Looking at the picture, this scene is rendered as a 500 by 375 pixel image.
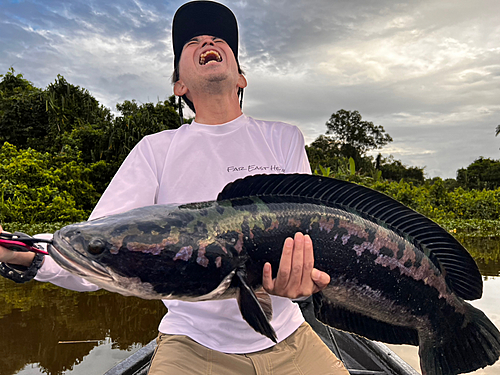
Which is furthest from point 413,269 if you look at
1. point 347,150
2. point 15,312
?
point 347,150

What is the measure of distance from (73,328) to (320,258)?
3351mm

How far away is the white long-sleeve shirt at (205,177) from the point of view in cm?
171

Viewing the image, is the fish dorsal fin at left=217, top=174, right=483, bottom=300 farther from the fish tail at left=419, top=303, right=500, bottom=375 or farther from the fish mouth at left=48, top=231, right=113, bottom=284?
the fish mouth at left=48, top=231, right=113, bottom=284

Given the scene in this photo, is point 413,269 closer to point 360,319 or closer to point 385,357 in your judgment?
point 360,319

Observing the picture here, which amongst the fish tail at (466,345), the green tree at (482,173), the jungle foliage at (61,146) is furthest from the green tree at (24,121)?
the green tree at (482,173)

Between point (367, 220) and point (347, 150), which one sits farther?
point (347, 150)

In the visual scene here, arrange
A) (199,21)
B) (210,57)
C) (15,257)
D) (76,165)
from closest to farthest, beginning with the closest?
(15,257)
(210,57)
(199,21)
(76,165)

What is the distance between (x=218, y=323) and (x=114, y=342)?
88.6 inches

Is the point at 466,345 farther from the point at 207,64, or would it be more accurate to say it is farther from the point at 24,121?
the point at 24,121

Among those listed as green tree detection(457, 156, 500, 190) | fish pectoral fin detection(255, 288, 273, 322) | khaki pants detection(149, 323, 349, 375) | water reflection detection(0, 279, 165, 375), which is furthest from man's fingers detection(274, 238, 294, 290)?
green tree detection(457, 156, 500, 190)

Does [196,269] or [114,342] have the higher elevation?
[196,269]

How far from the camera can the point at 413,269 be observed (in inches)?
58.2

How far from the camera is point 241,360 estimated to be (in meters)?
1.68

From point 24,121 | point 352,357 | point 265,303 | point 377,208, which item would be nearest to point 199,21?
point 377,208
